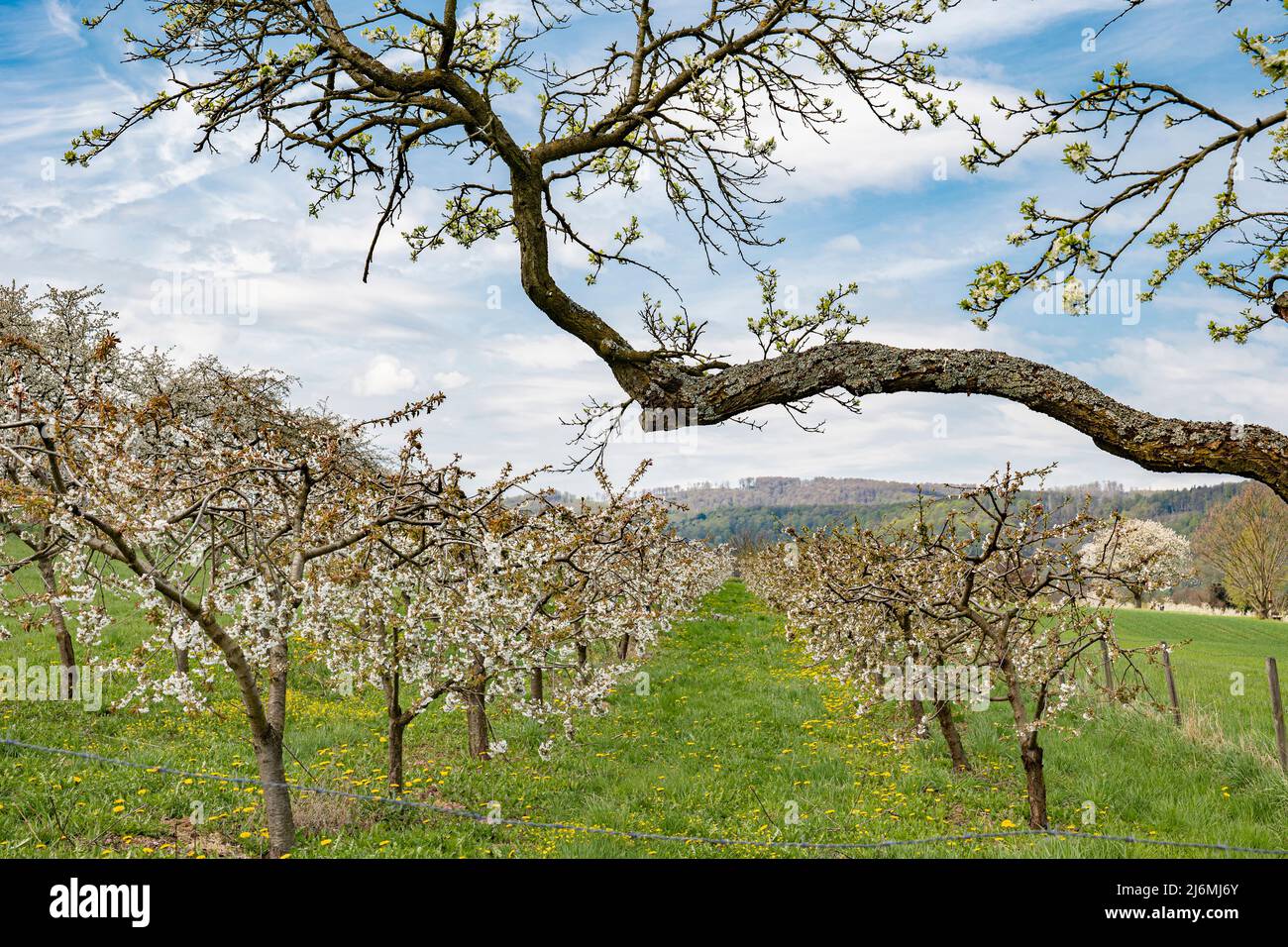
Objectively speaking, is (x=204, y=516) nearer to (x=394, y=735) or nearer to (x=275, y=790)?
(x=275, y=790)

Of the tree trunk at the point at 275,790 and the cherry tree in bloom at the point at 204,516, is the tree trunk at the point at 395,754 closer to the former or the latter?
the cherry tree in bloom at the point at 204,516

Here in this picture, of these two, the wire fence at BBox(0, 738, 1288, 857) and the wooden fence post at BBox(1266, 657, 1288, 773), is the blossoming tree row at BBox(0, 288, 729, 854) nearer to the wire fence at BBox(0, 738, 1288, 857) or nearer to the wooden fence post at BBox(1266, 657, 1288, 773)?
the wire fence at BBox(0, 738, 1288, 857)

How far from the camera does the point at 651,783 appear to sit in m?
9.95

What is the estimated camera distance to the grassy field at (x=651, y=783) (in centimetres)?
727

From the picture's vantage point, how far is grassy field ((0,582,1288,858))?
727cm

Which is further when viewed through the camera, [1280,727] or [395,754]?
[1280,727]

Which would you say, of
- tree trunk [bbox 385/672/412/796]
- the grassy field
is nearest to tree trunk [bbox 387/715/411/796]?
tree trunk [bbox 385/672/412/796]

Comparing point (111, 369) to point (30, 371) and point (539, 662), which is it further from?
point (539, 662)
